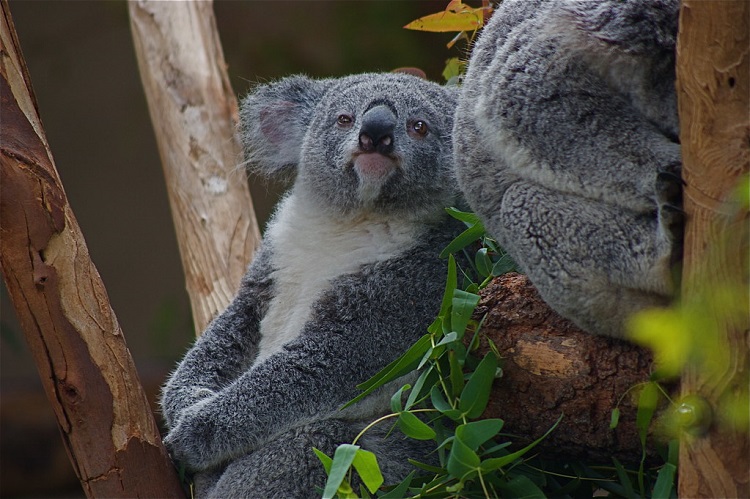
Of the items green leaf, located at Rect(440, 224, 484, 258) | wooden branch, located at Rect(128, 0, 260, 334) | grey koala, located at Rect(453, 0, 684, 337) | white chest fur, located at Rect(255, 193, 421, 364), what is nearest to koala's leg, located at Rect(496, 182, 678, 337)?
grey koala, located at Rect(453, 0, 684, 337)

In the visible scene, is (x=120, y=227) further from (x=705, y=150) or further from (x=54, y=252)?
(x=705, y=150)

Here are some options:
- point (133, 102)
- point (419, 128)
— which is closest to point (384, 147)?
point (419, 128)

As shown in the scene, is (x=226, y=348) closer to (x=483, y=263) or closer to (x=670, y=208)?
(x=483, y=263)

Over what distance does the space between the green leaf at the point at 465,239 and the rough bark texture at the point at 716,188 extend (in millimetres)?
965

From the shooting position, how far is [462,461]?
1860mm

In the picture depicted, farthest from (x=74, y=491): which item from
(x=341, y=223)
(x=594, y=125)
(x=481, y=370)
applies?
(x=594, y=125)

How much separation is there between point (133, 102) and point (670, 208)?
5.90m

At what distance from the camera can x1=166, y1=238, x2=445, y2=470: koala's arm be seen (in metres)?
2.46

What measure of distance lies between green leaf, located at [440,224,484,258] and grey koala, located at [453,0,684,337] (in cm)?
40

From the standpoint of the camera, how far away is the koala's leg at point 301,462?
2361mm

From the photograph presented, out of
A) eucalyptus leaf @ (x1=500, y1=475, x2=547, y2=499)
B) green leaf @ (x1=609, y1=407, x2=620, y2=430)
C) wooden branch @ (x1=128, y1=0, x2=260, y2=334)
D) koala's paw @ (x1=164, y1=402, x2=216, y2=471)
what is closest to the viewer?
green leaf @ (x1=609, y1=407, x2=620, y2=430)

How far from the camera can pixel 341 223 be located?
9.38 feet

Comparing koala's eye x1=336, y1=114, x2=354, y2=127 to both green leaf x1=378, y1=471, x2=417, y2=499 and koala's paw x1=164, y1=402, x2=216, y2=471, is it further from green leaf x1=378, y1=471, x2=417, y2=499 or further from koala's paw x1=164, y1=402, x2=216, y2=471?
green leaf x1=378, y1=471, x2=417, y2=499

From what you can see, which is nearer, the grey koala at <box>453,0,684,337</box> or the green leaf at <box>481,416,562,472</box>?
the grey koala at <box>453,0,684,337</box>
